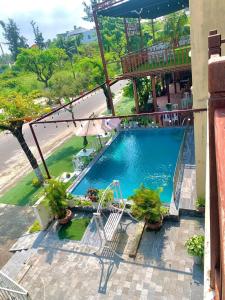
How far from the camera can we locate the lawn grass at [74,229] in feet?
28.1

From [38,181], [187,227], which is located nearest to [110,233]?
[187,227]

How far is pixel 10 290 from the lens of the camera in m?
5.45

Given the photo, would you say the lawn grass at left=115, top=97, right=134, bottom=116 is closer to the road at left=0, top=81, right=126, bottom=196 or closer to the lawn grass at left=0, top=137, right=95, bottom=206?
the road at left=0, top=81, right=126, bottom=196

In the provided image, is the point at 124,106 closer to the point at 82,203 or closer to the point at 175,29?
the point at 175,29

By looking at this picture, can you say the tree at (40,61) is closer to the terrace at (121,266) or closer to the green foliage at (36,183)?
the green foliage at (36,183)

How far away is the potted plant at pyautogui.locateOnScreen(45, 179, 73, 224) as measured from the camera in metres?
8.80

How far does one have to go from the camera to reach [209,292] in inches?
59.4

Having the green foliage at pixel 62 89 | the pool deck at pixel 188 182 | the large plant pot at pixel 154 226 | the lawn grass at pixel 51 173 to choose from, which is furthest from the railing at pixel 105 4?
the large plant pot at pixel 154 226

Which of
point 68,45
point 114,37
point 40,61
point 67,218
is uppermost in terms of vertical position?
point 68,45

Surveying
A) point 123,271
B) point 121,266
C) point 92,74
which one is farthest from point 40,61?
point 123,271

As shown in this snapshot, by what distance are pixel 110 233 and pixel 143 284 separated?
169 cm

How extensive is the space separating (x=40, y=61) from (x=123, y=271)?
3653cm

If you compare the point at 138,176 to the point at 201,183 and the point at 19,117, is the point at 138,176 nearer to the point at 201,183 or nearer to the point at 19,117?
the point at 201,183

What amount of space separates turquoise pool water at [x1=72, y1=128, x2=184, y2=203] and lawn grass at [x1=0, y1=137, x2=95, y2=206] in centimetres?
188
